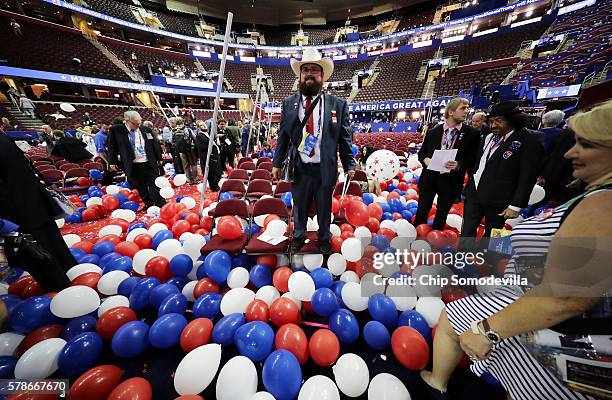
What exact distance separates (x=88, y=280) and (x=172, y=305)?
859mm

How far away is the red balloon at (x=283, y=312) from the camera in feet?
5.13

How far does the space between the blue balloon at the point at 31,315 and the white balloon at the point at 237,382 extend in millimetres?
1382

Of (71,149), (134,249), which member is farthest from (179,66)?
(134,249)

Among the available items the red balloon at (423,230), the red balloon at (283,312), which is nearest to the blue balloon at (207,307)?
the red balloon at (283,312)

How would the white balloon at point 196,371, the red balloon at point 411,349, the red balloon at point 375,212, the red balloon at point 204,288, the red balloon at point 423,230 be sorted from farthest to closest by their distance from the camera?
the red balloon at point 375,212 < the red balloon at point 423,230 < the red balloon at point 204,288 < the red balloon at point 411,349 < the white balloon at point 196,371

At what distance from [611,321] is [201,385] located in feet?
5.48

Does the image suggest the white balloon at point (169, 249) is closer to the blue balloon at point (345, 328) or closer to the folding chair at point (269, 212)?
the folding chair at point (269, 212)

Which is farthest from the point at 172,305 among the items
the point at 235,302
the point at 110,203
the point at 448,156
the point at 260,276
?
the point at 110,203

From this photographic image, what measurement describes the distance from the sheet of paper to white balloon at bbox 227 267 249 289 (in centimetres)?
214

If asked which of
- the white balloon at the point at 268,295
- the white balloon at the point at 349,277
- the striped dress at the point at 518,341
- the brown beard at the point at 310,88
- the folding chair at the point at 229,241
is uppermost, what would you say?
the brown beard at the point at 310,88

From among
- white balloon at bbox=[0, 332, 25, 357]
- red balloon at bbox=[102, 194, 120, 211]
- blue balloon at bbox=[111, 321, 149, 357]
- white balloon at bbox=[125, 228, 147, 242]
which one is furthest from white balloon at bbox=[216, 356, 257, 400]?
red balloon at bbox=[102, 194, 120, 211]

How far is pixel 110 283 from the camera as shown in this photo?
1.86 metres

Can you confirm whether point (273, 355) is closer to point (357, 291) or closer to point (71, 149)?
point (357, 291)

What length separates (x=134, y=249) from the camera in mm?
2406
